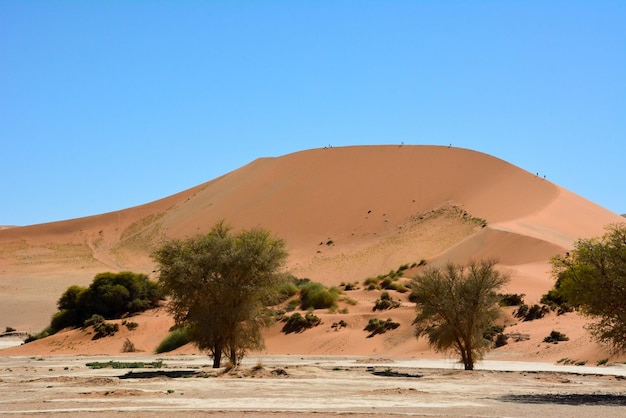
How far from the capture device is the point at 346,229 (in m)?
92.9

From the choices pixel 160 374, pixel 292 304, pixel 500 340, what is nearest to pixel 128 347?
pixel 292 304

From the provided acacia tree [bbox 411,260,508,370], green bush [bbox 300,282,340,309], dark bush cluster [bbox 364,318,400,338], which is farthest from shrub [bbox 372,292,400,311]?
acacia tree [bbox 411,260,508,370]

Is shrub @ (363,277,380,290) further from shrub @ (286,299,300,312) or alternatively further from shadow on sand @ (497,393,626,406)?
shadow on sand @ (497,393,626,406)

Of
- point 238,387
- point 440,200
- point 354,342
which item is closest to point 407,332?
point 354,342

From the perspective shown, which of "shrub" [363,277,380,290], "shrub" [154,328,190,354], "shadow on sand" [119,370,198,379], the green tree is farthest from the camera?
"shrub" [363,277,380,290]

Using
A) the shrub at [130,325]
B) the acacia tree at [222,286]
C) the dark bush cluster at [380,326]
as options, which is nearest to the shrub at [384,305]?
the dark bush cluster at [380,326]

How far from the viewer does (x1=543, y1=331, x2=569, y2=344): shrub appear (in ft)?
133

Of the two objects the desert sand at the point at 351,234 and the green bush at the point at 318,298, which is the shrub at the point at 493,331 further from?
the green bush at the point at 318,298

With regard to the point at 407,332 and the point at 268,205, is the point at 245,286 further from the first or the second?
the point at 268,205

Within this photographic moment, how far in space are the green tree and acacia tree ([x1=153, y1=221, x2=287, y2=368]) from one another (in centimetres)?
1258

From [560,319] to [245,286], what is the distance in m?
19.7

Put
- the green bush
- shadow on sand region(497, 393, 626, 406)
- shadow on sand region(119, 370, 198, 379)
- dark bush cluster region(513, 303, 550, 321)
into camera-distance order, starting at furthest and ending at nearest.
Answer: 1. the green bush
2. dark bush cluster region(513, 303, 550, 321)
3. shadow on sand region(119, 370, 198, 379)
4. shadow on sand region(497, 393, 626, 406)

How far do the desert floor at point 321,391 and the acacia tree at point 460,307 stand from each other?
1179mm

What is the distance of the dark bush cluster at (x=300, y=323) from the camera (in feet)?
168
